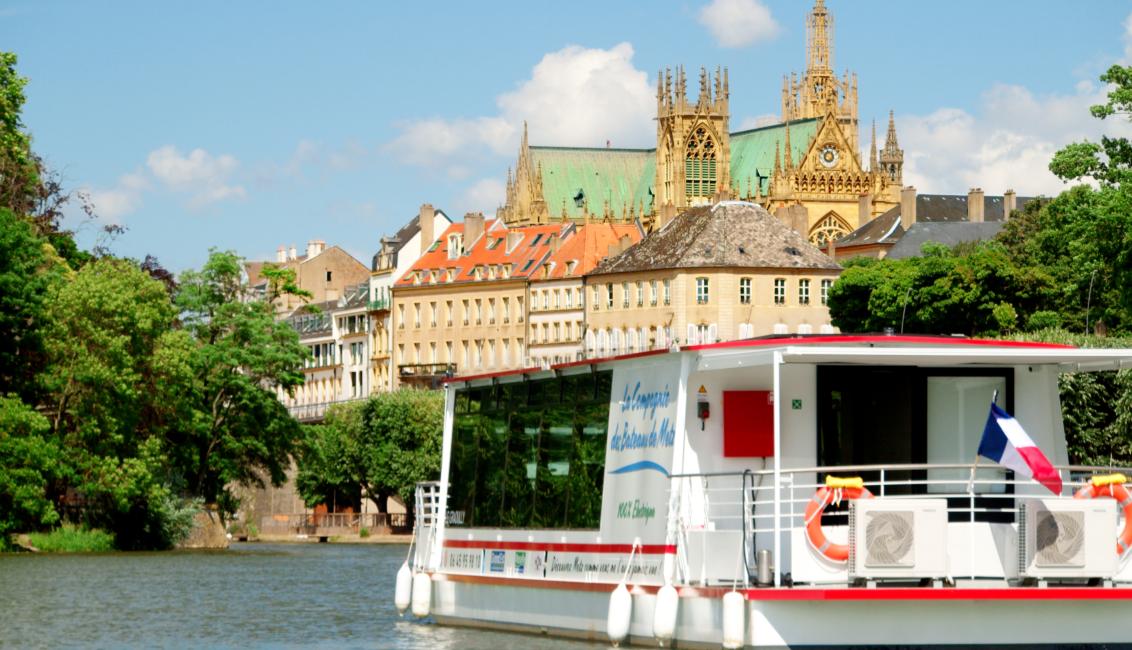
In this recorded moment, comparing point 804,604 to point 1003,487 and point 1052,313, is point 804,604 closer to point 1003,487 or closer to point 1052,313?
point 1003,487

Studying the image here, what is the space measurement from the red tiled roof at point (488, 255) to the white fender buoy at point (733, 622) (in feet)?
477

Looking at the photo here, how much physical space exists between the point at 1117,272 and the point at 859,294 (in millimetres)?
53157

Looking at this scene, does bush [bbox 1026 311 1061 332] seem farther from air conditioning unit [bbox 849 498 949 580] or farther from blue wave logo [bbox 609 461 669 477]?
air conditioning unit [bbox 849 498 949 580]

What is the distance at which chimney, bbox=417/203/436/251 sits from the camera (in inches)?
7136

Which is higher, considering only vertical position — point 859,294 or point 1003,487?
point 859,294

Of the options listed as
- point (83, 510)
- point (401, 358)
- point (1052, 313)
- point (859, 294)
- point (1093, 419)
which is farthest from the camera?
point (401, 358)

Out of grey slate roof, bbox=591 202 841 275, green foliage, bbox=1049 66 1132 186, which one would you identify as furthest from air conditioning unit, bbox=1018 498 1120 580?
grey slate roof, bbox=591 202 841 275

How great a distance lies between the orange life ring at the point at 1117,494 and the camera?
81.7ft

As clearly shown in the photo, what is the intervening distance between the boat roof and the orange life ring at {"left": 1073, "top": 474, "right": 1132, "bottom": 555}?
1.43 meters

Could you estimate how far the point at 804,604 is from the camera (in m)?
23.4

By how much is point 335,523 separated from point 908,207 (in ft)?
232

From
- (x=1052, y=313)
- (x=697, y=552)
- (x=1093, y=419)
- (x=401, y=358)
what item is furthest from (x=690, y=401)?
(x=401, y=358)

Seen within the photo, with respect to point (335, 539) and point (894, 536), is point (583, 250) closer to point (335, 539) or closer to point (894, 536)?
point (335, 539)

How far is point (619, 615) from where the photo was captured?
26109 mm
